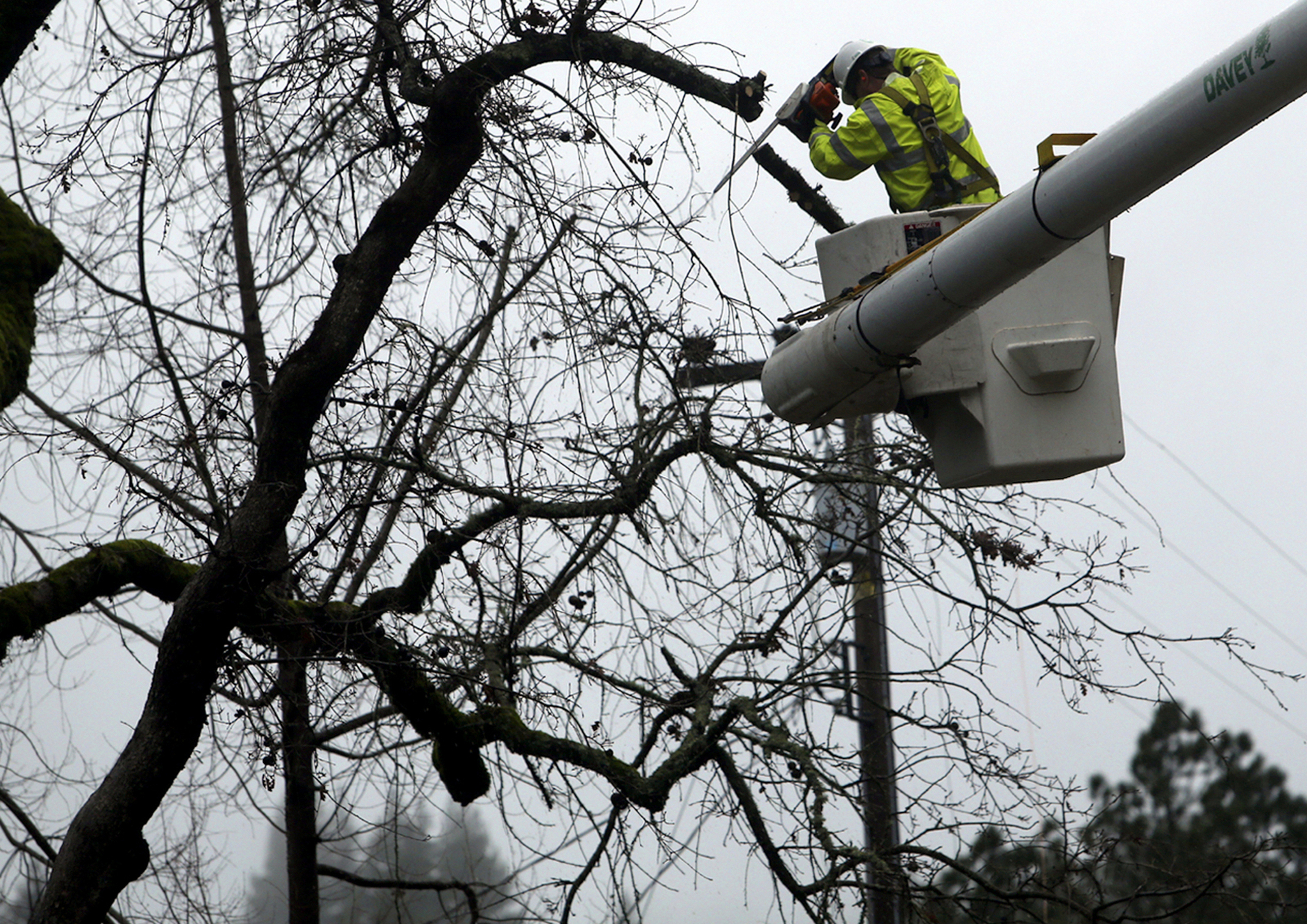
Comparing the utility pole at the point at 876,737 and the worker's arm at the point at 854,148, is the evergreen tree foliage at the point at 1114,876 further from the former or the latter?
the worker's arm at the point at 854,148

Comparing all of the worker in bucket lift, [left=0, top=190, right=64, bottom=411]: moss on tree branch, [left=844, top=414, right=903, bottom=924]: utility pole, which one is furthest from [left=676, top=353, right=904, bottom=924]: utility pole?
[left=0, top=190, right=64, bottom=411]: moss on tree branch

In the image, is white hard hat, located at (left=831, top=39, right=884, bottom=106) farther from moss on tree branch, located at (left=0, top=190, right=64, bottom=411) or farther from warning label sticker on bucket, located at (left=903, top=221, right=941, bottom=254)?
moss on tree branch, located at (left=0, top=190, right=64, bottom=411)

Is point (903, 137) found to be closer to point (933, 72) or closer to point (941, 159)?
point (941, 159)

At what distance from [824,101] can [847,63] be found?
235mm

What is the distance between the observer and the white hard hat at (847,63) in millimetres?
4645

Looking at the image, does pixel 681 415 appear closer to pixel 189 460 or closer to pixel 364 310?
pixel 364 310

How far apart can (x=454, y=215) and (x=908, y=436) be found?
2.48 metres

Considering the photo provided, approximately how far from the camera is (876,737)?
6309mm

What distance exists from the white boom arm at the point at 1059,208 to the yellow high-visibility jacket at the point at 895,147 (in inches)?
53.9

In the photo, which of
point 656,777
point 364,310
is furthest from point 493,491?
point 656,777

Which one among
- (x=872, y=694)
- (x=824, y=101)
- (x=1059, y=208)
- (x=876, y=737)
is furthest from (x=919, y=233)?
(x=872, y=694)

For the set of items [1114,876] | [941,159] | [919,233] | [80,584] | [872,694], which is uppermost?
[941,159]

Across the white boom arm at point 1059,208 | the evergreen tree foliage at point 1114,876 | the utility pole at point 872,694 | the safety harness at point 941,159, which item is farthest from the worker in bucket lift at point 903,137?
the evergreen tree foliage at point 1114,876

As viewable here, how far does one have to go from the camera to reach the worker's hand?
14.9ft
